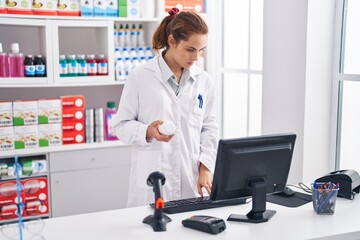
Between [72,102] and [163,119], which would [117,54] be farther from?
[163,119]

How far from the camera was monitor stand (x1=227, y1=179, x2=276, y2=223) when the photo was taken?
179cm

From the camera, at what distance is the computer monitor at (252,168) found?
1.74 meters

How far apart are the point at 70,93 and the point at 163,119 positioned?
1.85 meters

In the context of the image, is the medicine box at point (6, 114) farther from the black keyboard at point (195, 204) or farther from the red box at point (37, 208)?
the black keyboard at point (195, 204)

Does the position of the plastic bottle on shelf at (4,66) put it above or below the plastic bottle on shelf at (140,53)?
below

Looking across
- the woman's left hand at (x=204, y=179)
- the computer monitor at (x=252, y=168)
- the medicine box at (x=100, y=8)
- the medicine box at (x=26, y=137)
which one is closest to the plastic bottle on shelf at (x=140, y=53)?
the medicine box at (x=100, y=8)

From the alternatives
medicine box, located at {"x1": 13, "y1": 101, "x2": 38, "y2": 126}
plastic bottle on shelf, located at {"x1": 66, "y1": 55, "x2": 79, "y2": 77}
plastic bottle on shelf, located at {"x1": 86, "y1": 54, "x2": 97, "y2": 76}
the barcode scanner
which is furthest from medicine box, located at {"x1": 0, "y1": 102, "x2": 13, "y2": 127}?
the barcode scanner

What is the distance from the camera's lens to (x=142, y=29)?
12.6 feet

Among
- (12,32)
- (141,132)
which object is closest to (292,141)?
(141,132)

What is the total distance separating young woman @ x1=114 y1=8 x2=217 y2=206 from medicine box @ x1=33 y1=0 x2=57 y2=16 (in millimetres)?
1407

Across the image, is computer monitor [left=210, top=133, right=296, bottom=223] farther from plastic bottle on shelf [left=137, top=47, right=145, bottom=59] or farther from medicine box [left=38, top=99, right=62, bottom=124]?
plastic bottle on shelf [left=137, top=47, right=145, bottom=59]

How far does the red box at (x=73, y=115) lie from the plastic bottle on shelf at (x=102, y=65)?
335 mm

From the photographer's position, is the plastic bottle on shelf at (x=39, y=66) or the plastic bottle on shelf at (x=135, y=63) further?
the plastic bottle on shelf at (x=135, y=63)

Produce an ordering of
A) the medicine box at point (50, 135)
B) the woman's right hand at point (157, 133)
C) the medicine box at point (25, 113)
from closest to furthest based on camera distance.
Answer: the woman's right hand at point (157, 133) < the medicine box at point (25, 113) < the medicine box at point (50, 135)
